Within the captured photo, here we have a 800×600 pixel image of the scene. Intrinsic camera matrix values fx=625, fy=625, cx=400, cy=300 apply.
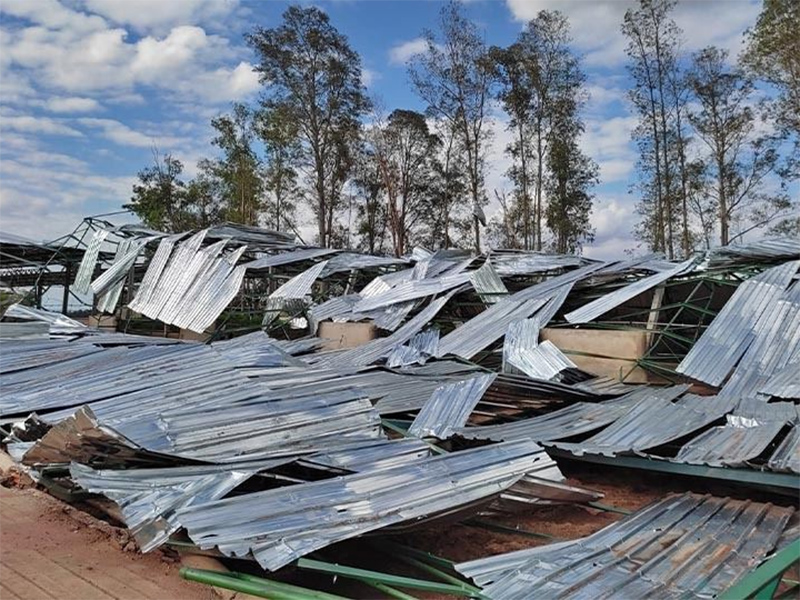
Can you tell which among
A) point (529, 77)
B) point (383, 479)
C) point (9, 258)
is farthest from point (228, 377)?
point (529, 77)

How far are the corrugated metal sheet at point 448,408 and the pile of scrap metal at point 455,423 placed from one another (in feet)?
0.08

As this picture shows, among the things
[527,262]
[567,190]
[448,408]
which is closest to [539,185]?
[567,190]

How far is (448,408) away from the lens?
4898mm

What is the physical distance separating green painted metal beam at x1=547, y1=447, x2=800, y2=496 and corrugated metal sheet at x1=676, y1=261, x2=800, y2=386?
2.34 meters

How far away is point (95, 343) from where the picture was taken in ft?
25.0

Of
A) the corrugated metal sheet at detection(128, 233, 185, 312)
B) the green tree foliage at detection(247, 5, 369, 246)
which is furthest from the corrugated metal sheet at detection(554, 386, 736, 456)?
the green tree foliage at detection(247, 5, 369, 246)

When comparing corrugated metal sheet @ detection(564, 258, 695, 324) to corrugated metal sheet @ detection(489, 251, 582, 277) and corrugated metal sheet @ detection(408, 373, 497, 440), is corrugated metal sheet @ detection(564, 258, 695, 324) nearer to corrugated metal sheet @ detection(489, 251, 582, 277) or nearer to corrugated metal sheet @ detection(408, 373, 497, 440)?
corrugated metal sheet @ detection(489, 251, 582, 277)

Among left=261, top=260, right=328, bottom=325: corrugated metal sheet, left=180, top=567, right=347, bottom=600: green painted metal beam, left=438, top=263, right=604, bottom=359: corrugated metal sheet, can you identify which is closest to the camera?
left=180, top=567, right=347, bottom=600: green painted metal beam

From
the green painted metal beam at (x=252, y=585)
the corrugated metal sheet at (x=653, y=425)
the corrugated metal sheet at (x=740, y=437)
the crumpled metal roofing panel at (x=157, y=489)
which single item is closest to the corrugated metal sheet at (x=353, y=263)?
the corrugated metal sheet at (x=653, y=425)

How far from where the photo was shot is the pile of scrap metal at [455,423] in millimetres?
2920

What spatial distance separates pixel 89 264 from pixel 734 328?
11.4 m

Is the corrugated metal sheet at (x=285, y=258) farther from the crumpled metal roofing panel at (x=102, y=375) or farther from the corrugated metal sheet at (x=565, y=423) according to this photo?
the corrugated metal sheet at (x=565, y=423)

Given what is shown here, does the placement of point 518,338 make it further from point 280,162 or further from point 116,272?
point 280,162

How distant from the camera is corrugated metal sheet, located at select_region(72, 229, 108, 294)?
12133 millimetres
